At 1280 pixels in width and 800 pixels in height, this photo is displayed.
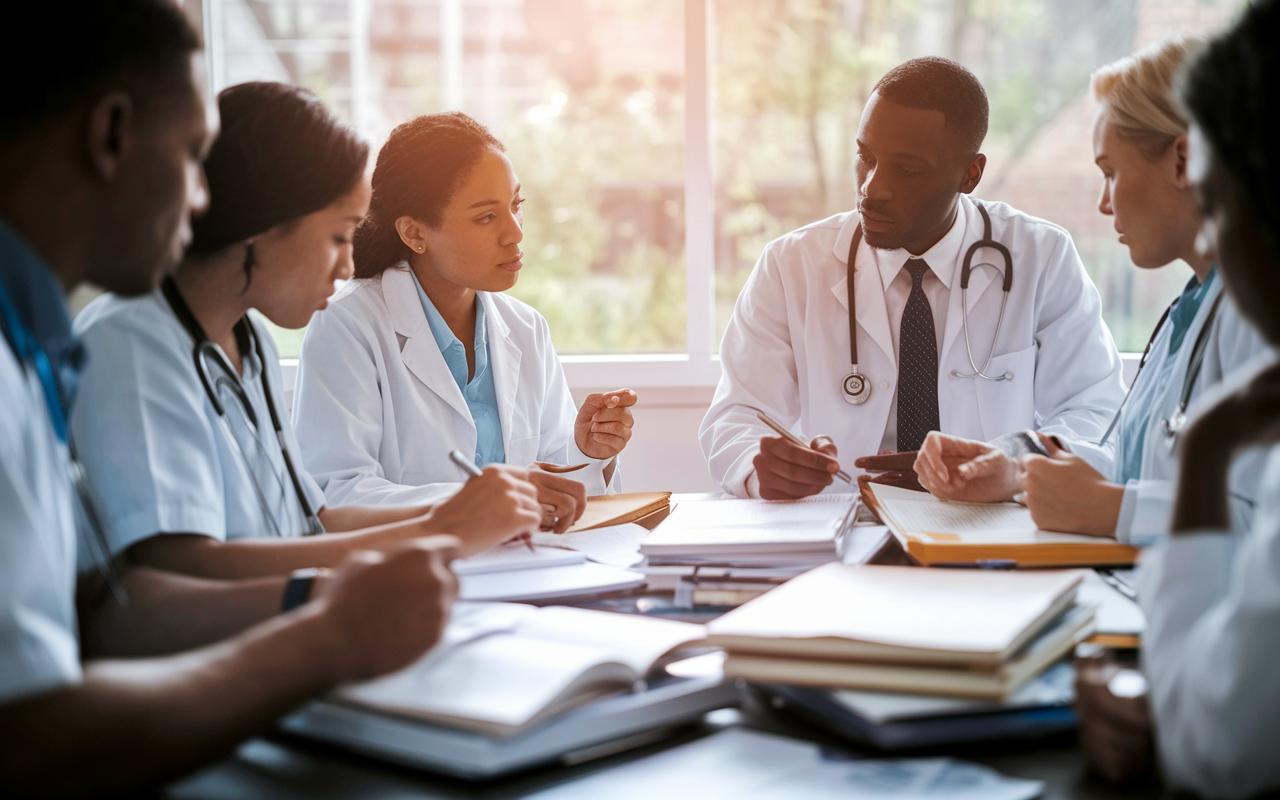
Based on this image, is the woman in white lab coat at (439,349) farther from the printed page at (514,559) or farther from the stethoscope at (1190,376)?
the stethoscope at (1190,376)

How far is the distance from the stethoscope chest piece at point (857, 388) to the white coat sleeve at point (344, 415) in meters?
0.92

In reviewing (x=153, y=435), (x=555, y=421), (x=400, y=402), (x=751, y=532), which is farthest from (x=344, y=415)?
(x=751, y=532)

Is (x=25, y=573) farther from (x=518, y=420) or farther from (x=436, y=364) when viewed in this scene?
(x=518, y=420)

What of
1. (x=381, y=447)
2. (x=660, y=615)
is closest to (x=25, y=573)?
(x=660, y=615)

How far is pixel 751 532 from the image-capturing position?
132cm

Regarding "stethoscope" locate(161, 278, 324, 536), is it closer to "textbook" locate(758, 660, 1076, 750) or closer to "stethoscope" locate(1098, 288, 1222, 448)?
"textbook" locate(758, 660, 1076, 750)

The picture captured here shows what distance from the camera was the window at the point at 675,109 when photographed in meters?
3.36

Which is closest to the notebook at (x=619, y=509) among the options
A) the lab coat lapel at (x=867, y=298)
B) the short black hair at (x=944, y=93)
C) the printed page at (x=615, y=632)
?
the printed page at (x=615, y=632)

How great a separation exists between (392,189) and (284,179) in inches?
32.9

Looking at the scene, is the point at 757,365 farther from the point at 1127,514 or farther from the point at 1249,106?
the point at 1249,106

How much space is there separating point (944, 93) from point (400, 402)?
4.42 ft

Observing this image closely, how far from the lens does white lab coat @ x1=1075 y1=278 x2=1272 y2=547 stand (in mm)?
1157

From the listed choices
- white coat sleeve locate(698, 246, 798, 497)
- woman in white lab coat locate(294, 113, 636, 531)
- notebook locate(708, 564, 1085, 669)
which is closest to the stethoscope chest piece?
white coat sleeve locate(698, 246, 798, 497)

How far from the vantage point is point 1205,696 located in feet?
2.19
